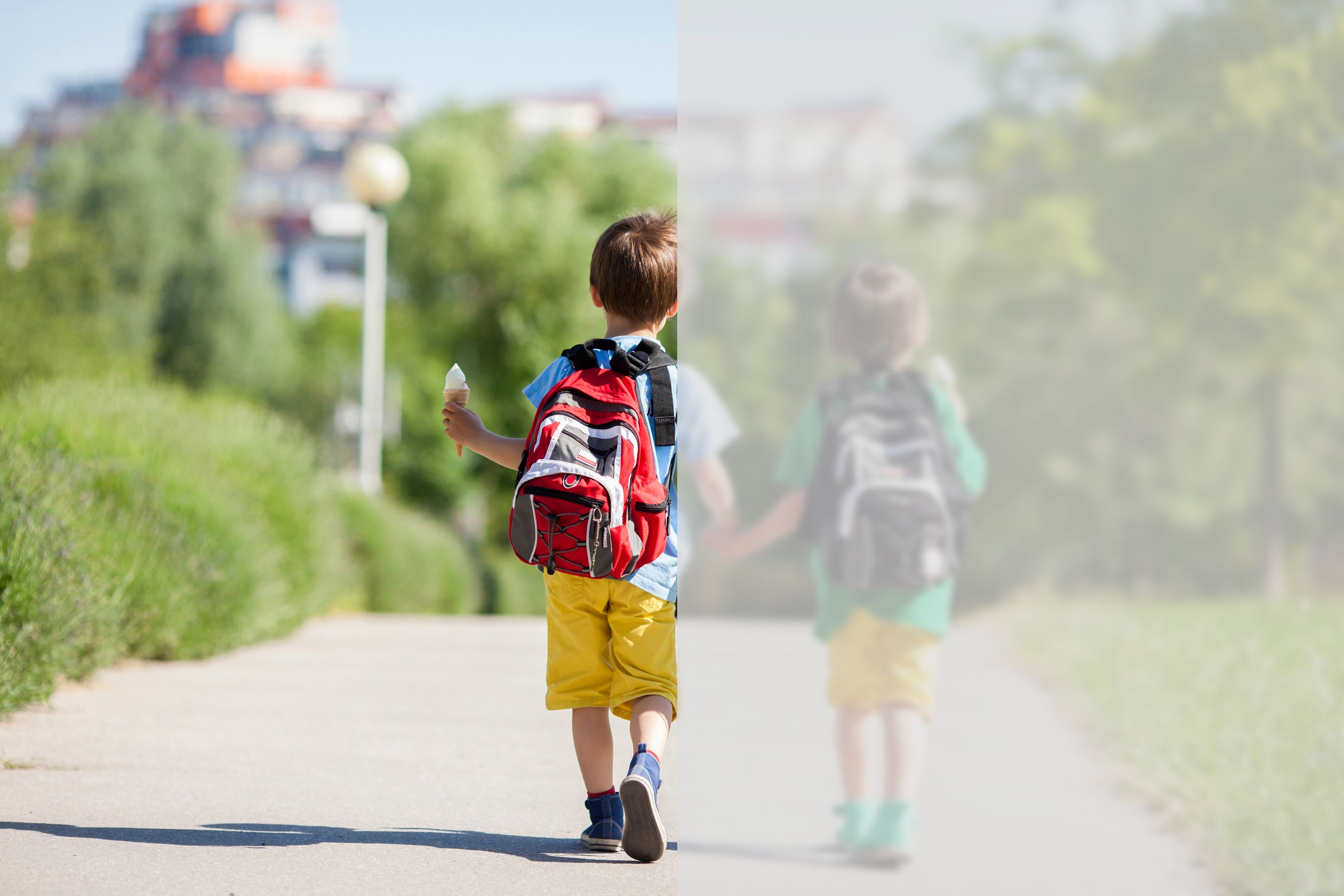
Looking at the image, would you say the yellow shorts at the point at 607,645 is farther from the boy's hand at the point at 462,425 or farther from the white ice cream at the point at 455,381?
the white ice cream at the point at 455,381

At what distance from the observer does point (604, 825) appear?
12.1 feet

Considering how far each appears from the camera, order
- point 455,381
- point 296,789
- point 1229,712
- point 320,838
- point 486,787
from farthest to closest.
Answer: point 486,787 → point 296,789 → point 320,838 → point 455,381 → point 1229,712

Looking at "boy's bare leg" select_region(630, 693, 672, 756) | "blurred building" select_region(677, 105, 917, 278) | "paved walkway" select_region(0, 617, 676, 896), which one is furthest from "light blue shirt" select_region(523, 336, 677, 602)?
"blurred building" select_region(677, 105, 917, 278)

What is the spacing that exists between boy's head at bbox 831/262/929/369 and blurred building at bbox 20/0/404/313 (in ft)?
273

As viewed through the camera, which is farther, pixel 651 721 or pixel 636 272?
pixel 636 272

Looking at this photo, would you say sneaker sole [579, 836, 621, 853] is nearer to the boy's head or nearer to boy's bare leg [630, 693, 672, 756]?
boy's bare leg [630, 693, 672, 756]

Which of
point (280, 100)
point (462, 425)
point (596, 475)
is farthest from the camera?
point (280, 100)

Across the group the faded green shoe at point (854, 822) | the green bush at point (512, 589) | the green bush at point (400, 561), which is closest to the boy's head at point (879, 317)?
the faded green shoe at point (854, 822)

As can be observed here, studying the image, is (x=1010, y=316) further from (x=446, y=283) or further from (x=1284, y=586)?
(x=446, y=283)

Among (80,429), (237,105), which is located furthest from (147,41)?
(80,429)

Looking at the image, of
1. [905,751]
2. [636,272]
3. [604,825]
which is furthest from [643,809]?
[905,751]

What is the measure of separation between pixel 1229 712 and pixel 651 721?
5.69ft

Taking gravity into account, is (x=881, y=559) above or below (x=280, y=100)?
below

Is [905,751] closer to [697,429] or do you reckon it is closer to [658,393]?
[697,429]
